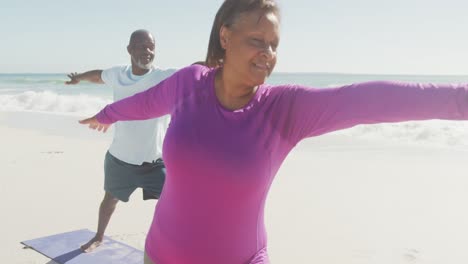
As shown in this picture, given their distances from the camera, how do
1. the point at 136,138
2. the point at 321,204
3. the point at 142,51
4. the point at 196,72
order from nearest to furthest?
the point at 196,72 → the point at 136,138 → the point at 142,51 → the point at 321,204

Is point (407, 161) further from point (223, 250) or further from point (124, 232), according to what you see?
point (223, 250)

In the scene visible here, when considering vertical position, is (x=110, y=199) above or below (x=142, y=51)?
below

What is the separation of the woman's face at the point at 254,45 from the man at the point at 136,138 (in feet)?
8.05

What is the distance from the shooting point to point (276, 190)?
25.9ft

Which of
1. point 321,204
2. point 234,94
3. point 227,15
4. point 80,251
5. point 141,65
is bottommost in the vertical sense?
point 321,204

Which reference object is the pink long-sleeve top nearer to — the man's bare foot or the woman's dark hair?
the woman's dark hair

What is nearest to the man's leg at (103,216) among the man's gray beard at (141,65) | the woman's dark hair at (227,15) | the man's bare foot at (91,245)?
the man's bare foot at (91,245)

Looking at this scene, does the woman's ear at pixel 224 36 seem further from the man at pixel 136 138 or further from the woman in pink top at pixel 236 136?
the man at pixel 136 138

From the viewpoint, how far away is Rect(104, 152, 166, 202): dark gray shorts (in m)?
4.36

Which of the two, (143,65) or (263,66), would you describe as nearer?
(263,66)

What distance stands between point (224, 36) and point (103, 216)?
335 cm

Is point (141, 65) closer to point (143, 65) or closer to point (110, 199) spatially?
point (143, 65)

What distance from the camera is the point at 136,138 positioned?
4.30m

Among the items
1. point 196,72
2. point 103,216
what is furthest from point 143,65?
point 196,72
